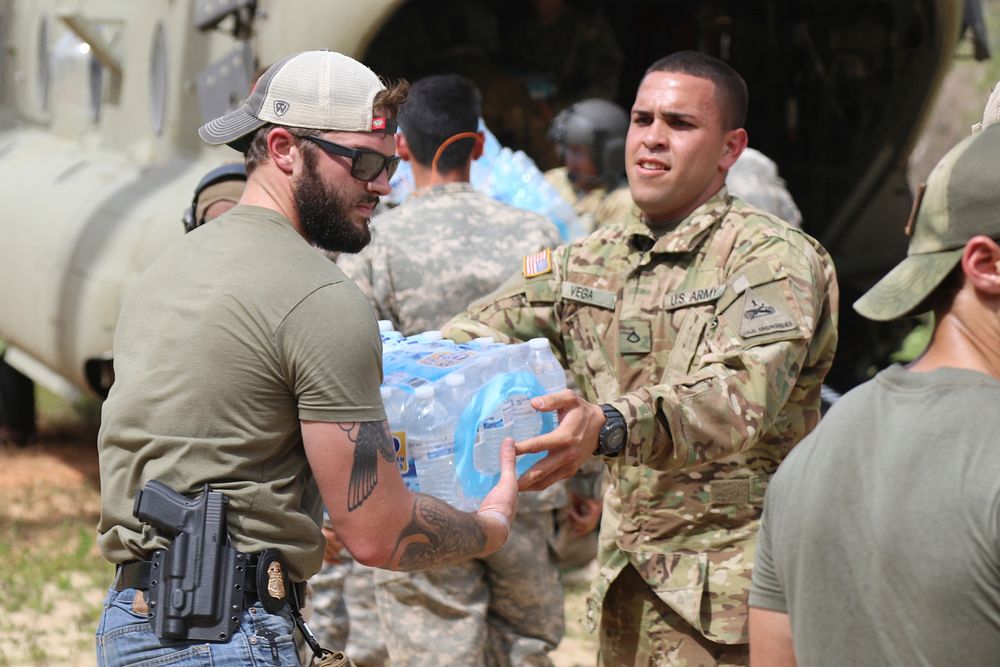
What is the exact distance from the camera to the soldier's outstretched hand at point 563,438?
323cm

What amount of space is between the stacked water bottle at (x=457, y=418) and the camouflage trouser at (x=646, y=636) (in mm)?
621

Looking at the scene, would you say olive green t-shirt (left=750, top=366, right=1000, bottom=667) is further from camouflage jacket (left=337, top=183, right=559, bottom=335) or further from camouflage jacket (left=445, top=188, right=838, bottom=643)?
camouflage jacket (left=337, top=183, right=559, bottom=335)

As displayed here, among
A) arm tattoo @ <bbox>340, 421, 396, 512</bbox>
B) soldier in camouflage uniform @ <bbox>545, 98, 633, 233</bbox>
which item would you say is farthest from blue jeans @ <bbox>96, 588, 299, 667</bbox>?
soldier in camouflage uniform @ <bbox>545, 98, 633, 233</bbox>

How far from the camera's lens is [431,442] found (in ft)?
10.6

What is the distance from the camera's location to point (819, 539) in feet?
6.40

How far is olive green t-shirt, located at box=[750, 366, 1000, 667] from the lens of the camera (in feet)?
5.94

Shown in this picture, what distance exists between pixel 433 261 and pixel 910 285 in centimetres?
303

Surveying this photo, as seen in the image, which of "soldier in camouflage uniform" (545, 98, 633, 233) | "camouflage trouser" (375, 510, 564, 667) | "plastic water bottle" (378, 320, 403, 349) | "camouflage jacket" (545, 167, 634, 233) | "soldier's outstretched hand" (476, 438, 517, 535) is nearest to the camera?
"soldier's outstretched hand" (476, 438, 517, 535)

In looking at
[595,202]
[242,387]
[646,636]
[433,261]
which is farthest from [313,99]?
[595,202]

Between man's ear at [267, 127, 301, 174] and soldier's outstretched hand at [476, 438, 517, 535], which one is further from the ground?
man's ear at [267, 127, 301, 174]

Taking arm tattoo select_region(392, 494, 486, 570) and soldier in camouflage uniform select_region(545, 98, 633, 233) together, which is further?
soldier in camouflage uniform select_region(545, 98, 633, 233)

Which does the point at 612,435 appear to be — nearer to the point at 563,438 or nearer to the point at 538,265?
the point at 563,438

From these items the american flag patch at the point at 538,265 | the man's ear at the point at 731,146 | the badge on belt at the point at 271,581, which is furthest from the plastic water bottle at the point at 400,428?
the man's ear at the point at 731,146

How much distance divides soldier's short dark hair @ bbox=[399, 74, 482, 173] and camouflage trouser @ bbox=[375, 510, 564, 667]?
49.7 inches
